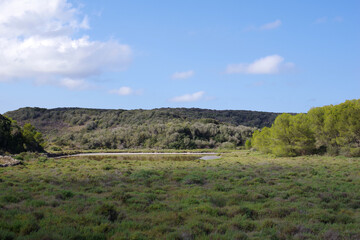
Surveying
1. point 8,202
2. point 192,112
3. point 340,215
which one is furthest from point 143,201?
point 192,112

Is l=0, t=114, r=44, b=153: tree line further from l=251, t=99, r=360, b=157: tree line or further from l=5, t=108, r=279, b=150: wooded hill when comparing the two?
l=251, t=99, r=360, b=157: tree line

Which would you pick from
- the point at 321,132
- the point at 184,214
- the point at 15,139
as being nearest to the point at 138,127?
the point at 15,139

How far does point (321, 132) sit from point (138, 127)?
80.7 metres

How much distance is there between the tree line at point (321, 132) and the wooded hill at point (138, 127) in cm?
4716

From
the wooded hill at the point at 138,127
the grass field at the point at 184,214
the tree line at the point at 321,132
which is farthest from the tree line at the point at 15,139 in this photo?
the tree line at the point at 321,132

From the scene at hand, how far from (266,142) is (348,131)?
18541 millimetres

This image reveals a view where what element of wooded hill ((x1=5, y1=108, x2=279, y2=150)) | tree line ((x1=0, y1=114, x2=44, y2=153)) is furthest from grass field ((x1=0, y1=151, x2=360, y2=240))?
wooded hill ((x1=5, y1=108, x2=279, y2=150))

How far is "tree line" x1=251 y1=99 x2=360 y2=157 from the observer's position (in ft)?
122

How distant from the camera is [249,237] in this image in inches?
285

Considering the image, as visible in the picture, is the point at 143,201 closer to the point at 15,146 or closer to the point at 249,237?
the point at 249,237

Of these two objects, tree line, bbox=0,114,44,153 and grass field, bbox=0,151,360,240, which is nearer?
grass field, bbox=0,151,360,240

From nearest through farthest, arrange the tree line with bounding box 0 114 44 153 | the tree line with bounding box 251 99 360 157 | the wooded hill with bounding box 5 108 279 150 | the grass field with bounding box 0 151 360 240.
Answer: the grass field with bounding box 0 151 360 240, the tree line with bounding box 251 99 360 157, the tree line with bounding box 0 114 44 153, the wooded hill with bounding box 5 108 279 150

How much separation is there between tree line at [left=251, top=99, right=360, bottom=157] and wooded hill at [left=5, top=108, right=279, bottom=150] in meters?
47.2

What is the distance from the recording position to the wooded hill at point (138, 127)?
9894 cm
